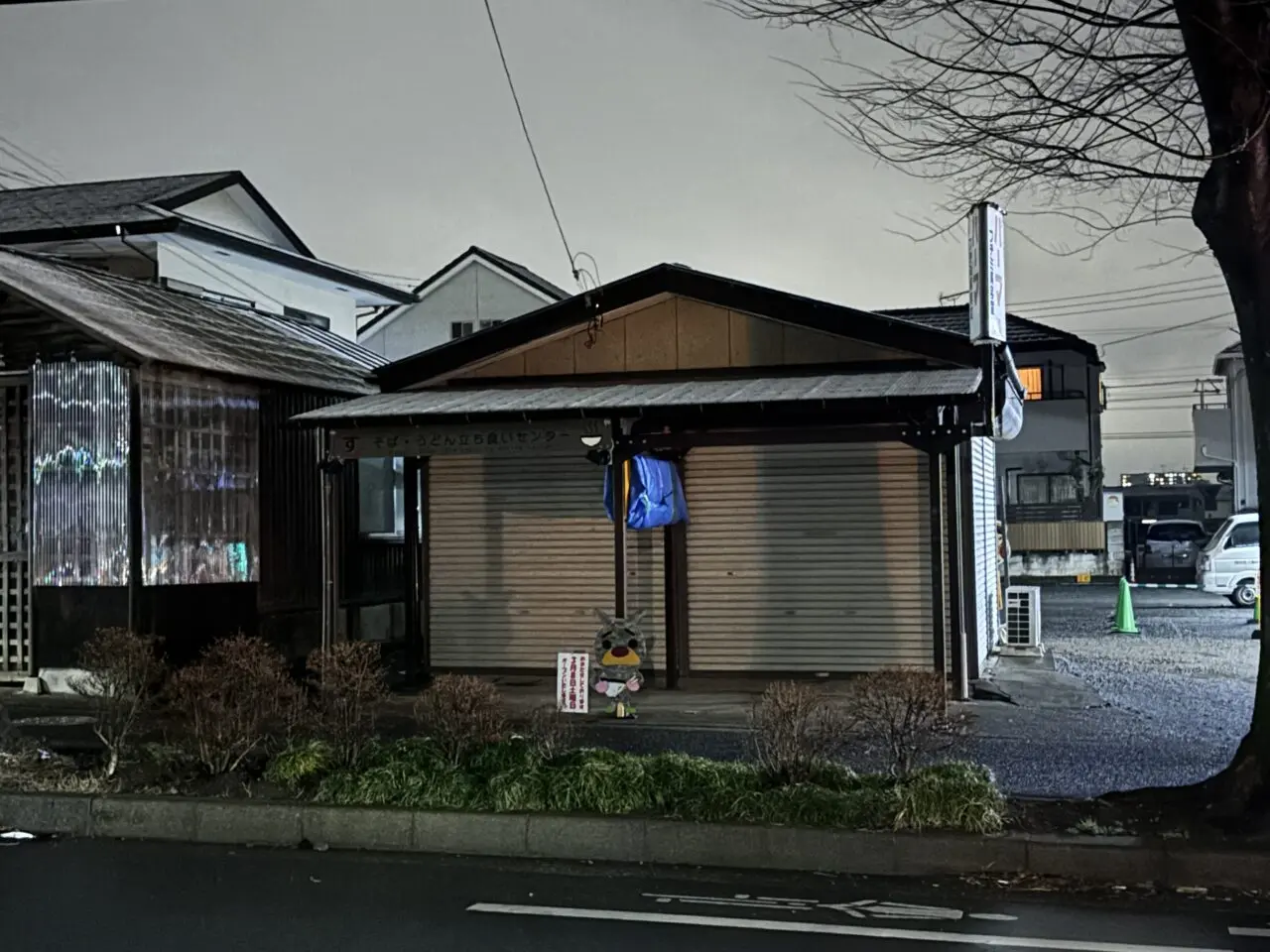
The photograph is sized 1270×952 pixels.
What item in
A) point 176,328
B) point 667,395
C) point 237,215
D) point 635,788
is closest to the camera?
point 635,788

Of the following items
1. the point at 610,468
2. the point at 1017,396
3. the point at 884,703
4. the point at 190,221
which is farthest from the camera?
the point at 190,221

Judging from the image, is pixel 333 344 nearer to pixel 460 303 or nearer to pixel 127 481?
pixel 127 481

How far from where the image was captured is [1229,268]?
720cm

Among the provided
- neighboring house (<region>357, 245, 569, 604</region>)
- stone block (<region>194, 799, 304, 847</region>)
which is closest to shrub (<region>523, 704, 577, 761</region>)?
stone block (<region>194, 799, 304, 847</region>)

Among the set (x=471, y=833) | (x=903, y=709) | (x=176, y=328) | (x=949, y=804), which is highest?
(x=176, y=328)

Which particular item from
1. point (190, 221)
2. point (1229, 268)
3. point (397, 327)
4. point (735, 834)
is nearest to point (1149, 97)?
point (1229, 268)

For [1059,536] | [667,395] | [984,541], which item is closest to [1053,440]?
[1059,536]

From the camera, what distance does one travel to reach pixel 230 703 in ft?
28.4

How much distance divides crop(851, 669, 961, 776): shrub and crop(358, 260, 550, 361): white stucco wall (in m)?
26.3

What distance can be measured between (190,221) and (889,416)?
1258 centimetres

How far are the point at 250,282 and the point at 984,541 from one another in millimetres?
14507

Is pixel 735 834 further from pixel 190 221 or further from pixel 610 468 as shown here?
pixel 190 221

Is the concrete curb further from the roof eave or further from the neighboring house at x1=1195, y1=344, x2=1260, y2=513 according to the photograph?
the neighboring house at x1=1195, y1=344, x2=1260, y2=513

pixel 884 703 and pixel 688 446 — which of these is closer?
pixel 884 703
